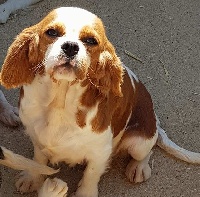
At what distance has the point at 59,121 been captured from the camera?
236 cm

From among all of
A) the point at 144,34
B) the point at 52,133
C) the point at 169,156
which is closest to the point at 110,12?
the point at 144,34

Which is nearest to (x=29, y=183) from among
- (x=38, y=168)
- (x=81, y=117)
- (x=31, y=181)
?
(x=31, y=181)

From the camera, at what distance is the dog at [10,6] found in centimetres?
356

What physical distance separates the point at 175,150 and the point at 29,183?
0.75 meters

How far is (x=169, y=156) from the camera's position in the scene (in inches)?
115

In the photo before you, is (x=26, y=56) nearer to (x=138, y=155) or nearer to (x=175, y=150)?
(x=138, y=155)

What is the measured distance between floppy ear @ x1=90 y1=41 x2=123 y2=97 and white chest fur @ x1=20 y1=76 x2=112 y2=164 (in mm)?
92

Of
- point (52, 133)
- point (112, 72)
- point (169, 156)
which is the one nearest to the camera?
point (112, 72)

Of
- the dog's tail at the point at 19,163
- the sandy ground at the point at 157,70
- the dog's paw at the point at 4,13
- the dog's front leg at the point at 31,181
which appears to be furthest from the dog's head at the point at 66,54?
the dog's paw at the point at 4,13

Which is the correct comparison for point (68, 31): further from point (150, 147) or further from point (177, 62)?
point (177, 62)

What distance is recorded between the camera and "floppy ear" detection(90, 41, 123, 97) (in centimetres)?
214

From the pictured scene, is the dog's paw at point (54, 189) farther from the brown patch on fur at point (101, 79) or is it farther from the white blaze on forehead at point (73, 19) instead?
the white blaze on forehead at point (73, 19)

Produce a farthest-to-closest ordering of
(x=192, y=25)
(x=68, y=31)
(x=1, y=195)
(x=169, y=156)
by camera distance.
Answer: (x=192, y=25) < (x=169, y=156) < (x=1, y=195) < (x=68, y=31)

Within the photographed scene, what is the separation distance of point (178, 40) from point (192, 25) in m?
0.19
